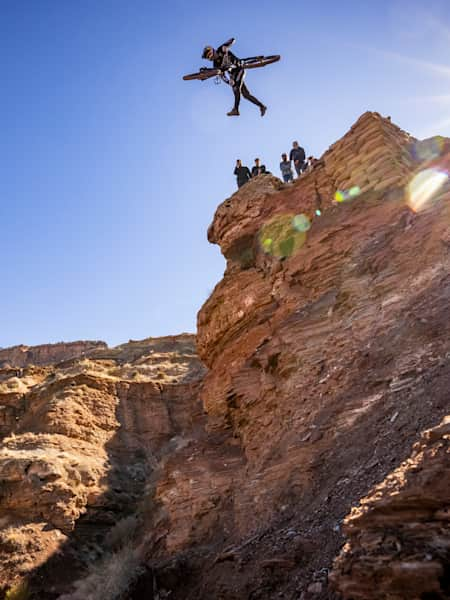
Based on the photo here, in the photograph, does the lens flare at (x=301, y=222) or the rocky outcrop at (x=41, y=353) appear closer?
the lens flare at (x=301, y=222)

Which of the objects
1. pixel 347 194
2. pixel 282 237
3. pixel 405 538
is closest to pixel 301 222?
pixel 282 237


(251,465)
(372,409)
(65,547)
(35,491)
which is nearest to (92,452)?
(35,491)

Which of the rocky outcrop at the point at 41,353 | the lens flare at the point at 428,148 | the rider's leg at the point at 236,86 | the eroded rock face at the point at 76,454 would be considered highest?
the rocky outcrop at the point at 41,353

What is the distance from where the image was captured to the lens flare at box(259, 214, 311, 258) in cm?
1374

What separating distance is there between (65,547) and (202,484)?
6.20 metres

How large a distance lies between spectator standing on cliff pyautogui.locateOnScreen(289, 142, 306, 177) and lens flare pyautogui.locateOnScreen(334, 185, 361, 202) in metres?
4.78

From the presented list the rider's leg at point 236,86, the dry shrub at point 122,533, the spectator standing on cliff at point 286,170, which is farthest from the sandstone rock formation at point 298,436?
the rider's leg at point 236,86

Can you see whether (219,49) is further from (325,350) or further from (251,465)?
(251,465)

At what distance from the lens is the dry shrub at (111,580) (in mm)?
10766

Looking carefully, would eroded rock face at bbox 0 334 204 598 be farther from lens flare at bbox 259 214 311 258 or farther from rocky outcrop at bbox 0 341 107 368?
rocky outcrop at bbox 0 341 107 368

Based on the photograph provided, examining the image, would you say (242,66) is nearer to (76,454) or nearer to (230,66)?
(230,66)

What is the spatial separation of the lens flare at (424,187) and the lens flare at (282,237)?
3.06 meters

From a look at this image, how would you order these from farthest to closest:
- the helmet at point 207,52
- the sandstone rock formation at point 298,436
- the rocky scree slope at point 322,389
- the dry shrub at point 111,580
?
the helmet at point 207,52
the dry shrub at point 111,580
the sandstone rock formation at point 298,436
the rocky scree slope at point 322,389

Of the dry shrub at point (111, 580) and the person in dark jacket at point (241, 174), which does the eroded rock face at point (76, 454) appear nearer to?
the dry shrub at point (111, 580)
